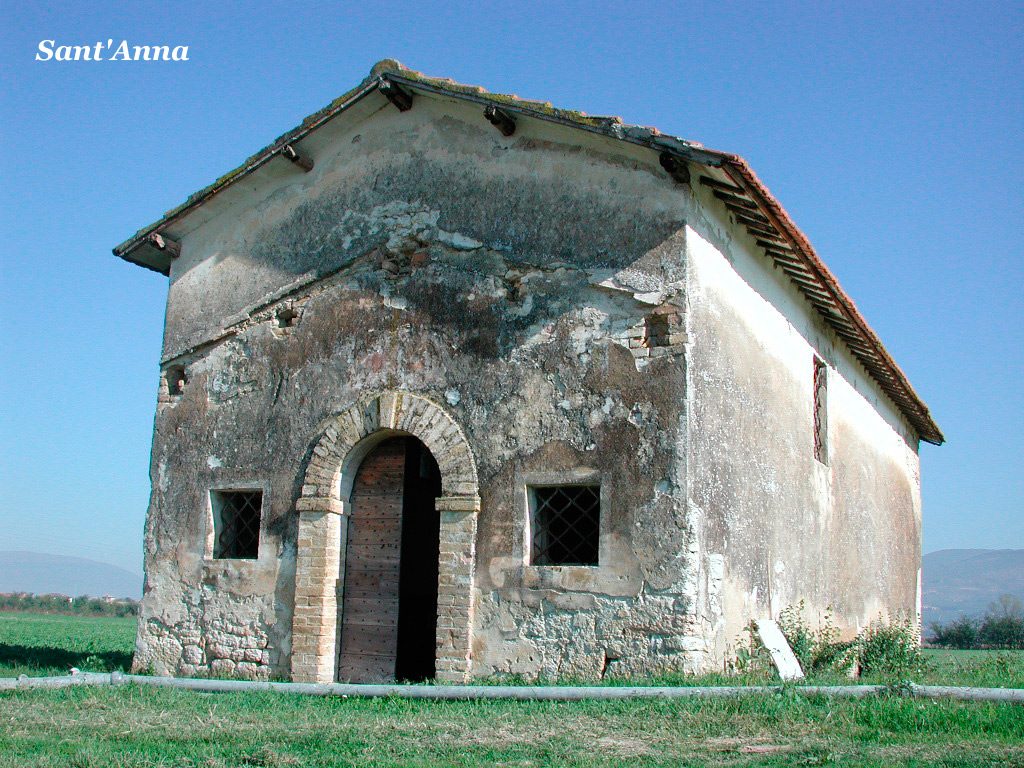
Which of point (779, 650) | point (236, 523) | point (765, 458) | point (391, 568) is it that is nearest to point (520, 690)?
point (391, 568)

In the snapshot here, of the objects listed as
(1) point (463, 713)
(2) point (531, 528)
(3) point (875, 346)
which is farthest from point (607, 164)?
(3) point (875, 346)

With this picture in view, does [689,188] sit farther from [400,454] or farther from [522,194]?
[400,454]

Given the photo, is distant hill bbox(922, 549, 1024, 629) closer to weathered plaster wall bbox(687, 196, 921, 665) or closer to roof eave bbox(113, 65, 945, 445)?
weathered plaster wall bbox(687, 196, 921, 665)

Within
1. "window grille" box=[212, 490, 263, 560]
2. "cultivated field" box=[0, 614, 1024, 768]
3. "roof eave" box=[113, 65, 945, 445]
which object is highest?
"roof eave" box=[113, 65, 945, 445]

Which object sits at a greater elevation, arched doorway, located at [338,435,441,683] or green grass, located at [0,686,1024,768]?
arched doorway, located at [338,435,441,683]

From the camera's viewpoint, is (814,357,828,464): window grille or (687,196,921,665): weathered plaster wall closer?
(687,196,921,665): weathered plaster wall

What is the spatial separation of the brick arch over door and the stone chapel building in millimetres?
26

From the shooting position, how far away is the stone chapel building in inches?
380

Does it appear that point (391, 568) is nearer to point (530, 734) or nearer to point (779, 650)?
point (779, 650)

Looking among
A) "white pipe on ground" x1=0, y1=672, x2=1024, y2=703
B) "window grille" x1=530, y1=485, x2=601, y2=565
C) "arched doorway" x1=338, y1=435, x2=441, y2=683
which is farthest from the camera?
"arched doorway" x1=338, y1=435, x2=441, y2=683

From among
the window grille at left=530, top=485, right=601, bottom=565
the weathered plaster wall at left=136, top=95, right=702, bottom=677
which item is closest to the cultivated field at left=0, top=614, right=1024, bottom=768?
the weathered plaster wall at left=136, top=95, right=702, bottom=677

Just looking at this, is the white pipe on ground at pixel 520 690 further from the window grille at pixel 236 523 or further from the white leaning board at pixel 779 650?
the white leaning board at pixel 779 650

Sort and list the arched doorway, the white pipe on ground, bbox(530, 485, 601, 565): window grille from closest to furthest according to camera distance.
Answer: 1. the white pipe on ground
2. bbox(530, 485, 601, 565): window grille
3. the arched doorway

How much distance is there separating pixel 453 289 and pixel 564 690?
4.52 m
